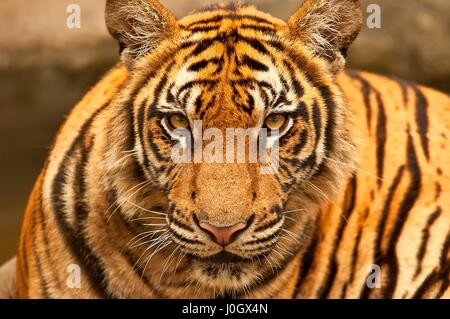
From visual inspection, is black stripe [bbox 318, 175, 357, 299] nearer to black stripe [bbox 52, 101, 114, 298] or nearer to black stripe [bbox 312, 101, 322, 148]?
black stripe [bbox 312, 101, 322, 148]

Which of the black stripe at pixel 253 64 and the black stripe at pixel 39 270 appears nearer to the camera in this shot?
the black stripe at pixel 253 64

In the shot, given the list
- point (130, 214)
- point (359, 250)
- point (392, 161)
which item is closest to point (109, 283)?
point (130, 214)

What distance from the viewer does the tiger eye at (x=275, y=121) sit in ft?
6.88

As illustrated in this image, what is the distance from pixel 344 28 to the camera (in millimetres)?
2207

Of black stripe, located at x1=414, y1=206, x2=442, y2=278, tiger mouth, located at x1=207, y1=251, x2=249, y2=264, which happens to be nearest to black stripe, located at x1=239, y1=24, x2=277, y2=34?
tiger mouth, located at x1=207, y1=251, x2=249, y2=264

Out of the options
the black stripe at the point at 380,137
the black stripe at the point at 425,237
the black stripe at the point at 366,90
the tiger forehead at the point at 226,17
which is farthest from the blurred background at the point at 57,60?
the tiger forehead at the point at 226,17

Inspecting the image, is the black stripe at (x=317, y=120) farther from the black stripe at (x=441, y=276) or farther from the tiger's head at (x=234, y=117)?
the black stripe at (x=441, y=276)

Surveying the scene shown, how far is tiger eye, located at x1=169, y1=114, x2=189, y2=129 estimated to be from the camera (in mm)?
2097

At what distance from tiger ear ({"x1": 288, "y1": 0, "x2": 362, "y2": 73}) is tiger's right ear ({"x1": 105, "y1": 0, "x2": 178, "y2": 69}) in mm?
287

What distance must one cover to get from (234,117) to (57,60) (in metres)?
2.16

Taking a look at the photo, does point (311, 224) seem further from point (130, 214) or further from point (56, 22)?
point (56, 22)

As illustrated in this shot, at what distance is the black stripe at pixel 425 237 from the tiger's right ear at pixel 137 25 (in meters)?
0.89

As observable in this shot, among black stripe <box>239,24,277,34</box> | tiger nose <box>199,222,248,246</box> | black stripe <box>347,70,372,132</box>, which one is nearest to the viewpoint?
tiger nose <box>199,222,248,246</box>

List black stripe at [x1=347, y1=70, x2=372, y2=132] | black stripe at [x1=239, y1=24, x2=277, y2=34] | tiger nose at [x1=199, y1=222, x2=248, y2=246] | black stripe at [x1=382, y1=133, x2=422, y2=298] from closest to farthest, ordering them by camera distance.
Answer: tiger nose at [x1=199, y1=222, x2=248, y2=246] → black stripe at [x1=239, y1=24, x2=277, y2=34] → black stripe at [x1=382, y1=133, x2=422, y2=298] → black stripe at [x1=347, y1=70, x2=372, y2=132]
